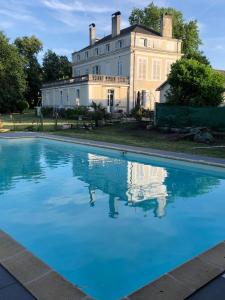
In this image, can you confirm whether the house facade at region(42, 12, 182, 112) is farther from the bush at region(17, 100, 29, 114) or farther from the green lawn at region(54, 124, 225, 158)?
the green lawn at region(54, 124, 225, 158)

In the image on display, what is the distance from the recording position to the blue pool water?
16.5 feet

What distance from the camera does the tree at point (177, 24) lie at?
166ft

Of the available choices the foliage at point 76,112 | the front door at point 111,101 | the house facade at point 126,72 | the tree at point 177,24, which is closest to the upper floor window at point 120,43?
the house facade at point 126,72

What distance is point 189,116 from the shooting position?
20.5 metres

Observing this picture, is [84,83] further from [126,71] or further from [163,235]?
[163,235]

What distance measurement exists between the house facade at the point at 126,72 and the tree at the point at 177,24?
12442 millimetres

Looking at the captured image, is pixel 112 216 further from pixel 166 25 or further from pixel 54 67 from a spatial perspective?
pixel 54 67

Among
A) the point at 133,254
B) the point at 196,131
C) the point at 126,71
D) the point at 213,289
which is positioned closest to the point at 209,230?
the point at 133,254

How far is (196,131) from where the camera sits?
18.4 meters

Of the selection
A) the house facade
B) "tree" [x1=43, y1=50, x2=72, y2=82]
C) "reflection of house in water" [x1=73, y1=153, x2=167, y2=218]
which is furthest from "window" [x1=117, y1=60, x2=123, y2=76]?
"reflection of house in water" [x1=73, y1=153, x2=167, y2=218]

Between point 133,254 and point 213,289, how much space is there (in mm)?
2032

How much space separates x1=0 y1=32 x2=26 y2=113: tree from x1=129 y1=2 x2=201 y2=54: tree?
68.3 feet

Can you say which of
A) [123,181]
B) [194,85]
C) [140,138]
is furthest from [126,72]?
[123,181]

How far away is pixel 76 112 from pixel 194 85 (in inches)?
581
